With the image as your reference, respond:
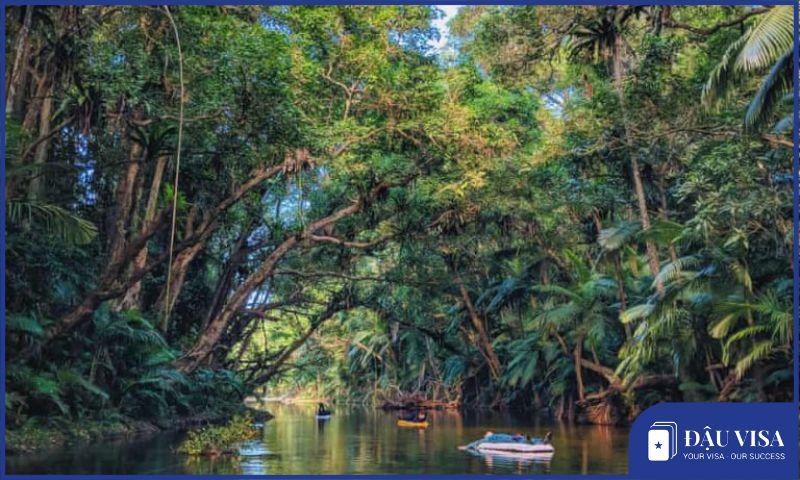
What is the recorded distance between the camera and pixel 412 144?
21.3 metres

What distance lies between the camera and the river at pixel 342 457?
1348 centimetres

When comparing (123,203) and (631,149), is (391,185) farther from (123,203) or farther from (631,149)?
(123,203)

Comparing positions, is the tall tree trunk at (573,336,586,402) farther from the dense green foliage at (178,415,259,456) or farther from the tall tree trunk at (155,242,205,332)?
the dense green foliage at (178,415,259,456)

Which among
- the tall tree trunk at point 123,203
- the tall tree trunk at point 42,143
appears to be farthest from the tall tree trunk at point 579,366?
the tall tree trunk at point 42,143

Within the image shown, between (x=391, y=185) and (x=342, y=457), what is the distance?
7298 millimetres

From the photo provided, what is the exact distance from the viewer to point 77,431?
17.1 m

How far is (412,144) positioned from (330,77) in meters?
2.46

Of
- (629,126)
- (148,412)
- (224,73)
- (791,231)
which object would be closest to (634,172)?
(629,126)

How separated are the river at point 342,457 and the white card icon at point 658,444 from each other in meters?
4.08

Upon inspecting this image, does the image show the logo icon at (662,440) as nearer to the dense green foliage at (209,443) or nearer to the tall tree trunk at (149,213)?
the dense green foliage at (209,443)

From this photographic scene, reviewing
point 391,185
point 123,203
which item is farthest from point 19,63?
point 391,185

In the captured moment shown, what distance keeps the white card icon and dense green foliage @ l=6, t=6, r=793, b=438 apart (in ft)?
17.9

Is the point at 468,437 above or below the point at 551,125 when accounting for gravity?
below

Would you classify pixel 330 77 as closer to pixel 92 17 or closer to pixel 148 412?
pixel 92 17
